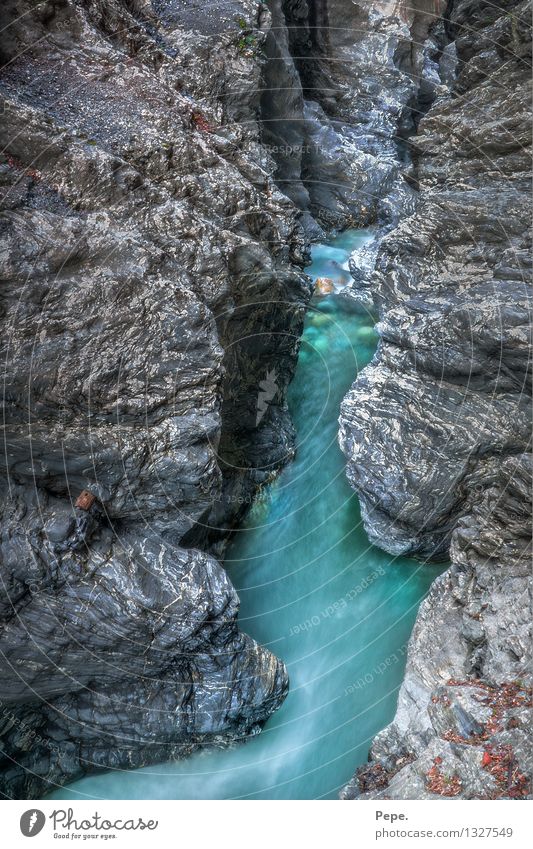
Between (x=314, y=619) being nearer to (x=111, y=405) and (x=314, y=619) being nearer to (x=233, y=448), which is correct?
(x=233, y=448)

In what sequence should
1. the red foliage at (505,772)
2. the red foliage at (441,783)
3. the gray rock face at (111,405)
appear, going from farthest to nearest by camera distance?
the gray rock face at (111,405) → the red foliage at (441,783) → the red foliage at (505,772)

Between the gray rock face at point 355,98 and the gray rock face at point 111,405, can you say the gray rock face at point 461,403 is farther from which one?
the gray rock face at point 355,98

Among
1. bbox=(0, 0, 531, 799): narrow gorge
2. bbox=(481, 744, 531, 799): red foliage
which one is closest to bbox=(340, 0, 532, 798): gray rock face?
bbox=(0, 0, 531, 799): narrow gorge

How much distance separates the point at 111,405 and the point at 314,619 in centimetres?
606

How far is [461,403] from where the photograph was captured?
41.4 ft

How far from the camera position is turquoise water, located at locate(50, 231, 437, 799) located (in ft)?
35.7

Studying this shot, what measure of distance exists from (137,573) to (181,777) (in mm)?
3751

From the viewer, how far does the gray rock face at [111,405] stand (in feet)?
32.2

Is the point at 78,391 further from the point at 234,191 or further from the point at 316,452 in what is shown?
the point at 316,452

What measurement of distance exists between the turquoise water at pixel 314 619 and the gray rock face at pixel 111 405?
507 millimetres
